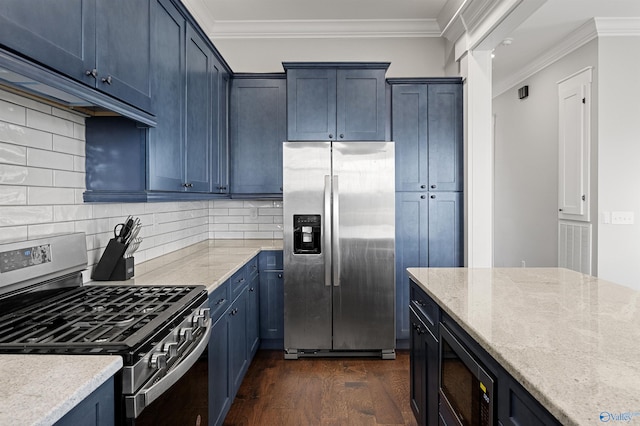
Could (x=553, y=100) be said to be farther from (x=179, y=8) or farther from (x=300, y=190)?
(x=179, y=8)

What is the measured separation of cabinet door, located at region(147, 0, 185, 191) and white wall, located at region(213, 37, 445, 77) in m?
1.65

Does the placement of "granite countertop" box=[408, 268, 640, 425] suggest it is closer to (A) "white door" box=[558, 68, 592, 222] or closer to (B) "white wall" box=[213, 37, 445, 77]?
(A) "white door" box=[558, 68, 592, 222]

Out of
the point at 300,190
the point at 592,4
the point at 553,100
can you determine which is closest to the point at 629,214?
the point at 553,100

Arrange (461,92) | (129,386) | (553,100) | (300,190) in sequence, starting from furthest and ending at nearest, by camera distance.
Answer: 1. (553,100)
2. (461,92)
3. (300,190)
4. (129,386)

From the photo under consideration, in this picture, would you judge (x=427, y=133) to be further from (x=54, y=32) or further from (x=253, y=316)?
(x=54, y=32)

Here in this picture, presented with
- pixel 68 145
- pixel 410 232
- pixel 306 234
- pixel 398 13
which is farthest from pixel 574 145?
pixel 68 145

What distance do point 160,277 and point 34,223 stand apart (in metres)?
0.67

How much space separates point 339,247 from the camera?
3227 mm

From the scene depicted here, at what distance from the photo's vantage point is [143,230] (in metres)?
2.52

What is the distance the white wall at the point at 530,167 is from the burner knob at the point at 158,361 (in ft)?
14.5

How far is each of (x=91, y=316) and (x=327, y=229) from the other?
202 centimetres

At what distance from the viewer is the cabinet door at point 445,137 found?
3.52 m

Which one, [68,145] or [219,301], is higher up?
[68,145]

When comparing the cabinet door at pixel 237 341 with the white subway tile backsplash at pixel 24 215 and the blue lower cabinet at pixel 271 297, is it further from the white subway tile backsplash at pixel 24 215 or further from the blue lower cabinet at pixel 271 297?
the white subway tile backsplash at pixel 24 215
